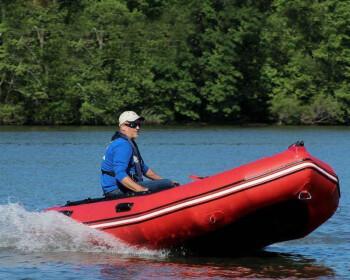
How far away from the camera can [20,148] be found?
1726 inches

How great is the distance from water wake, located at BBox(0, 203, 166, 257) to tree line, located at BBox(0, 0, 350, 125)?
5003cm

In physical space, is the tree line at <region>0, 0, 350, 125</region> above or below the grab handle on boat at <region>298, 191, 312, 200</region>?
above

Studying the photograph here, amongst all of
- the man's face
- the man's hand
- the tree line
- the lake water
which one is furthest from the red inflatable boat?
the tree line

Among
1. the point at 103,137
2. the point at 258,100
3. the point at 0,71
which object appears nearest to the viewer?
the point at 103,137

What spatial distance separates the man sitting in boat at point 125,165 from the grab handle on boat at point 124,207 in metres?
0.22

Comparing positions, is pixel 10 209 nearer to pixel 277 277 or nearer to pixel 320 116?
pixel 277 277

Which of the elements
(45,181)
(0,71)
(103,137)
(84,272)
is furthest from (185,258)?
(0,71)

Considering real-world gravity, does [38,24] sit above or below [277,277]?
above

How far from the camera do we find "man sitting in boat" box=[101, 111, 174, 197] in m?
15.1

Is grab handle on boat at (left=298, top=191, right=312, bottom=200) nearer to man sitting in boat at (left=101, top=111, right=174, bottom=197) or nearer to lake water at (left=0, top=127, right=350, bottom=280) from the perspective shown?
lake water at (left=0, top=127, right=350, bottom=280)

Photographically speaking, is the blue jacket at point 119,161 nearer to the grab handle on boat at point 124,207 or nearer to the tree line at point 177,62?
the grab handle on boat at point 124,207

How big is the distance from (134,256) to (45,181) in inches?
529

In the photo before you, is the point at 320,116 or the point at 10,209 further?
the point at 320,116

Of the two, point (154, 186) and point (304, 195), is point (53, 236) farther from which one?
point (304, 195)
